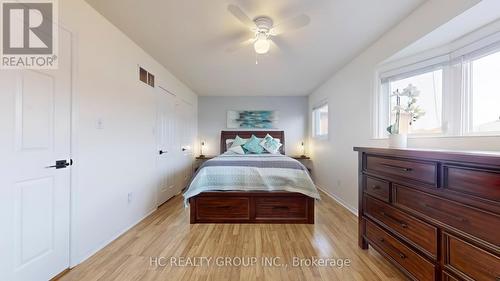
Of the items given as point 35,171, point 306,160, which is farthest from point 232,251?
point 306,160

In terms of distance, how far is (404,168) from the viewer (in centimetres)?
172

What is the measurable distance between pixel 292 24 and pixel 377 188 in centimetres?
178

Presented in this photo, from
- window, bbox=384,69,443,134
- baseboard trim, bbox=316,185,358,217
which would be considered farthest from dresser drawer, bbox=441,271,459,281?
baseboard trim, bbox=316,185,358,217

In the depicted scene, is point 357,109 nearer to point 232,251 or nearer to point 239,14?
point 239,14

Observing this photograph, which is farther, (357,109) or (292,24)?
(357,109)

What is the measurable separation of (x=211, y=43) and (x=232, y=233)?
94.1 inches

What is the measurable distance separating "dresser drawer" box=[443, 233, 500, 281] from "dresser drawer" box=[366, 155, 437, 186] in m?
0.35

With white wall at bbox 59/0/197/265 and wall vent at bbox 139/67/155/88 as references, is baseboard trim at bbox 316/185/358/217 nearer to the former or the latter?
white wall at bbox 59/0/197/265

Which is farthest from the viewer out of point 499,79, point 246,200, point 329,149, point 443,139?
point 329,149

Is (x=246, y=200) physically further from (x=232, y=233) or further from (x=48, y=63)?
(x=48, y=63)

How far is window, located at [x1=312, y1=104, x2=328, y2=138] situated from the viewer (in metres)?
5.08

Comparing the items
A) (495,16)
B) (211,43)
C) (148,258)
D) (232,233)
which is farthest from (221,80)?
(495,16)

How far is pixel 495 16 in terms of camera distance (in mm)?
Result: 1705

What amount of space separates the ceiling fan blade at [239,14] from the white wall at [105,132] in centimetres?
138
